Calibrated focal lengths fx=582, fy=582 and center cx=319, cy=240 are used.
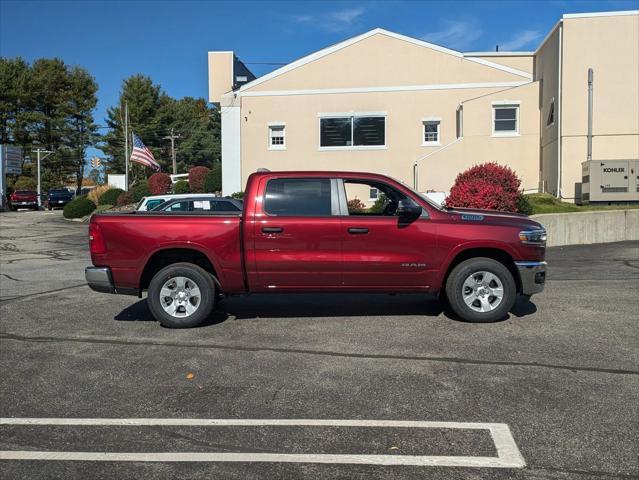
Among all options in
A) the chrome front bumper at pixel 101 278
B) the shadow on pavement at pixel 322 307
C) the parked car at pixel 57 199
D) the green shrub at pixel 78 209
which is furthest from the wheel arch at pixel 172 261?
the parked car at pixel 57 199

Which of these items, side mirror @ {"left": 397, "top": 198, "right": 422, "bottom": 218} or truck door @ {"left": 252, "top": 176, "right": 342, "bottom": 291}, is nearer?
side mirror @ {"left": 397, "top": 198, "right": 422, "bottom": 218}

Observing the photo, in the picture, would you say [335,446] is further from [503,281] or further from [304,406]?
[503,281]

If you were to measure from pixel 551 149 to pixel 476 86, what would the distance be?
16.6 ft

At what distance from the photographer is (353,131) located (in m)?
26.8

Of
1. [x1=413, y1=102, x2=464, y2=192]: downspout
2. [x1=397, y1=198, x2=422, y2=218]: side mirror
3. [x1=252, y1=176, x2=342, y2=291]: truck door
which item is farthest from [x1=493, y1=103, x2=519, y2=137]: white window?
[x1=252, y1=176, x2=342, y2=291]: truck door

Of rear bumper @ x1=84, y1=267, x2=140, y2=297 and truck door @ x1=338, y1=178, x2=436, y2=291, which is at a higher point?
truck door @ x1=338, y1=178, x2=436, y2=291

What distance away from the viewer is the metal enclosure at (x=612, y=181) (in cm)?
1848

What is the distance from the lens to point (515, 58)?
2636 cm

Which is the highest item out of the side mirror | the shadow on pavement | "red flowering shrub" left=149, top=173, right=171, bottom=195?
"red flowering shrub" left=149, top=173, right=171, bottom=195

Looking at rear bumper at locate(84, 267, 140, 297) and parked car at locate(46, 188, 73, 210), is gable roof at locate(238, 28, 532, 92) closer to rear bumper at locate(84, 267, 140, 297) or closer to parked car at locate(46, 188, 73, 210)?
rear bumper at locate(84, 267, 140, 297)

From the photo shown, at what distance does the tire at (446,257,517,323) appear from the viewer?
279 inches

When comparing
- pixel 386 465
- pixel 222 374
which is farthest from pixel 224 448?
pixel 222 374

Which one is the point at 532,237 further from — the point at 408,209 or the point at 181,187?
the point at 181,187

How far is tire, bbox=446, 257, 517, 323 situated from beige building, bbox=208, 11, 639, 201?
1581 cm
